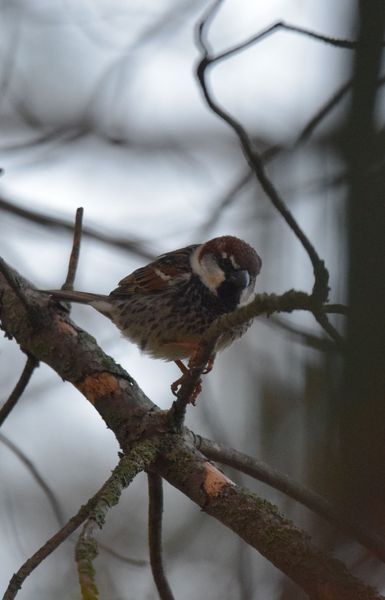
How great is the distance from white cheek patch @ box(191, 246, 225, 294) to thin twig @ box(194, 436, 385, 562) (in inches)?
50.4

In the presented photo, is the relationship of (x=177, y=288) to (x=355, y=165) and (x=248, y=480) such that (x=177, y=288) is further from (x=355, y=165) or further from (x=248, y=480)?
(x=355, y=165)

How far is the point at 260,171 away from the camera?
2.29 meters

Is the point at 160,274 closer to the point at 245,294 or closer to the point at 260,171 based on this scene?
the point at 245,294

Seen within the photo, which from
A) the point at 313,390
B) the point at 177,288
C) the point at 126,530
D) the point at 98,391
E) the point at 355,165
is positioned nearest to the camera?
the point at 355,165

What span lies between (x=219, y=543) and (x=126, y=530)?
115 centimetres

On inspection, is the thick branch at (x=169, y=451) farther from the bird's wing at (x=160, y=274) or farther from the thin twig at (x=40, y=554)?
the bird's wing at (x=160, y=274)

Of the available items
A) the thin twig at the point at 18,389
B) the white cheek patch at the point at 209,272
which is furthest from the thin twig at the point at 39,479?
the white cheek patch at the point at 209,272

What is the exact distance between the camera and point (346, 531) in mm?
1843

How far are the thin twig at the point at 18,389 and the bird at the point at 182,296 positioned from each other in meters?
0.44

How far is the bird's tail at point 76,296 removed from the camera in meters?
3.67

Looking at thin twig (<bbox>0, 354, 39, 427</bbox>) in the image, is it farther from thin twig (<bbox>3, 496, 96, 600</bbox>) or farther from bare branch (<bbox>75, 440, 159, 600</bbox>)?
thin twig (<bbox>3, 496, 96, 600</bbox>)

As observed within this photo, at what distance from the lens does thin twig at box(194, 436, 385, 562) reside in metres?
1.80

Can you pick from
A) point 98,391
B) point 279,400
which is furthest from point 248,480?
point 98,391

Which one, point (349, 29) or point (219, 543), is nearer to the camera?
Answer: point (349, 29)
